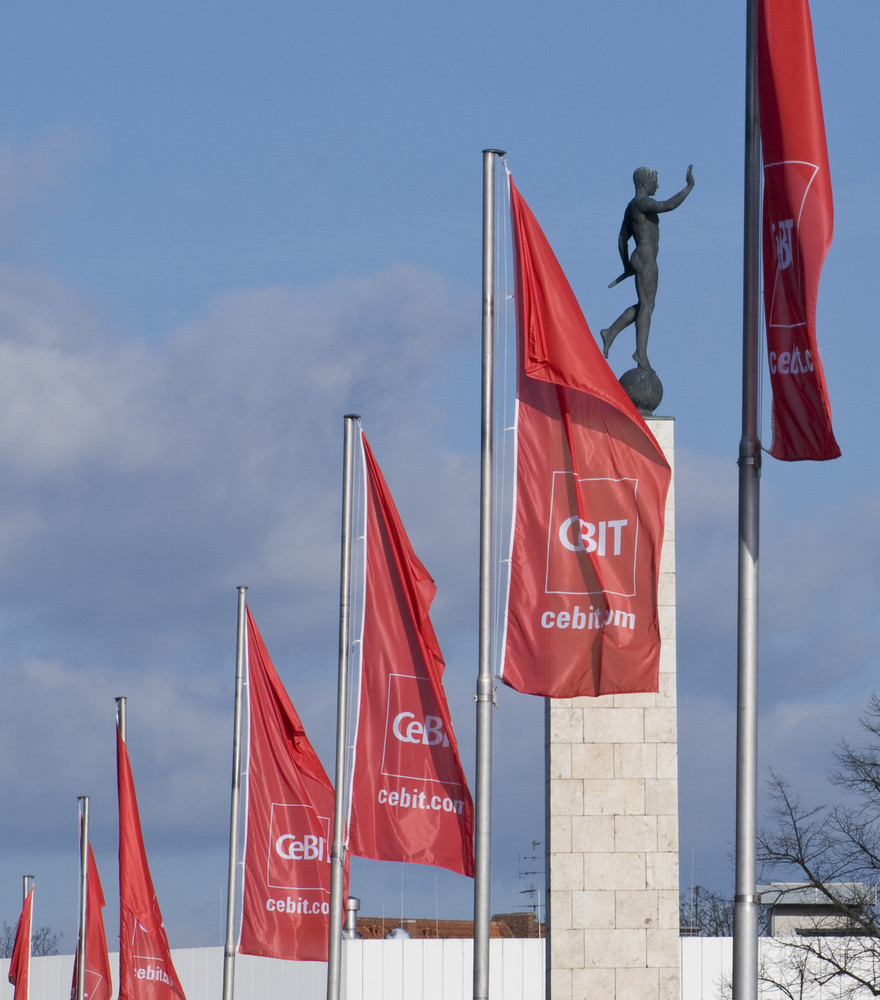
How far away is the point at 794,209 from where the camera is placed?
43.3 ft

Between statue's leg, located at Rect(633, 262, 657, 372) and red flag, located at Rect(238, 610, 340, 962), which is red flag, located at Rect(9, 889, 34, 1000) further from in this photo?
statue's leg, located at Rect(633, 262, 657, 372)

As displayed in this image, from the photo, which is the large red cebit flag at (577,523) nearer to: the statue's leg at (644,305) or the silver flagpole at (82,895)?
the statue's leg at (644,305)

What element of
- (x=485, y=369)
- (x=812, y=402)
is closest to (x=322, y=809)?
(x=485, y=369)

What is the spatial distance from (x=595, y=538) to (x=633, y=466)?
668 millimetres

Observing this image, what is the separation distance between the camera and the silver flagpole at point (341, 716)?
23922 millimetres

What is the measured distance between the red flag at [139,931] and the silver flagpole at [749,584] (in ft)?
57.6

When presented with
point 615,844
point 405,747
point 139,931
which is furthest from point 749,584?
point 139,931

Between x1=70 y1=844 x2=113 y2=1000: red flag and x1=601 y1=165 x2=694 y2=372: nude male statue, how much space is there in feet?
55.6

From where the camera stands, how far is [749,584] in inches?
539

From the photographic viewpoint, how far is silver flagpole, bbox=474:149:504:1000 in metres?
16.3

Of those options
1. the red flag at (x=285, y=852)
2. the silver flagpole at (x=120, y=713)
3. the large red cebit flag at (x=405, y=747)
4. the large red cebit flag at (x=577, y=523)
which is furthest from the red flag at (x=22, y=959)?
the large red cebit flag at (x=577, y=523)

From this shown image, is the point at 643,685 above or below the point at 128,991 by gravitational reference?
above

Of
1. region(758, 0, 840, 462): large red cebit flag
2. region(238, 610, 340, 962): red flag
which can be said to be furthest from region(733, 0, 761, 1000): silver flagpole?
region(238, 610, 340, 962): red flag

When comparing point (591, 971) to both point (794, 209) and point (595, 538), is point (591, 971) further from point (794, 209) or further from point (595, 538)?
point (794, 209)
